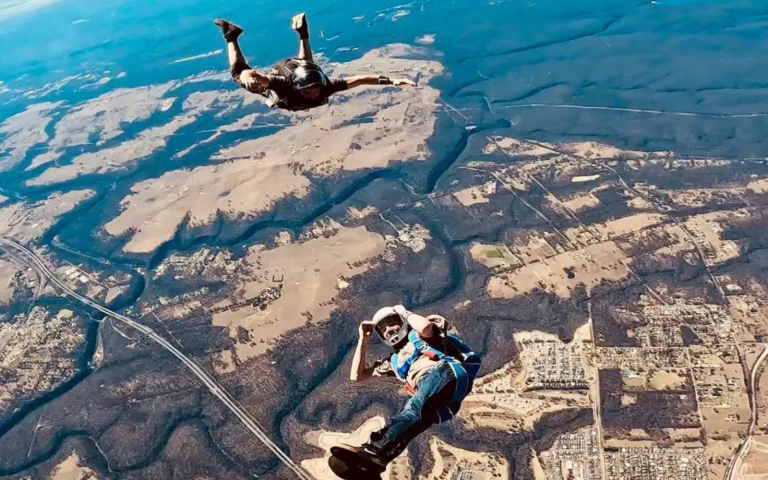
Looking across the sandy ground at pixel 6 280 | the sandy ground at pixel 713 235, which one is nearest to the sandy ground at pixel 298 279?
the sandy ground at pixel 6 280

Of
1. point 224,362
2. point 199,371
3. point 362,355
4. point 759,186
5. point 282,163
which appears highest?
point 362,355

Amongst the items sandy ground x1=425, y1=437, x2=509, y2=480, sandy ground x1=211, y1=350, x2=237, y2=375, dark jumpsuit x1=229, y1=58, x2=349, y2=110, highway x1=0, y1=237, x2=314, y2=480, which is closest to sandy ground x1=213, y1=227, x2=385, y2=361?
sandy ground x1=211, y1=350, x2=237, y2=375

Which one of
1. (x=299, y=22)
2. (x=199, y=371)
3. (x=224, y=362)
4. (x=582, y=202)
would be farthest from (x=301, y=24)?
(x=582, y=202)

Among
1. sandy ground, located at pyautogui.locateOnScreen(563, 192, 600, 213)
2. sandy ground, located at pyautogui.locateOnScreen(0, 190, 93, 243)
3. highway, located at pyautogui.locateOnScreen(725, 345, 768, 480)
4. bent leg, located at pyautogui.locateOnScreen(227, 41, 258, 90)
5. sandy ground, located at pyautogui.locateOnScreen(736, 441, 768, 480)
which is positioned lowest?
sandy ground, located at pyautogui.locateOnScreen(736, 441, 768, 480)

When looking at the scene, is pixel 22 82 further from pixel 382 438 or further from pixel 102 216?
Result: pixel 382 438

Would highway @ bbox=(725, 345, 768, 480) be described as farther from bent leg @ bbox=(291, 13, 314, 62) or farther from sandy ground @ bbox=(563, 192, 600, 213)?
bent leg @ bbox=(291, 13, 314, 62)

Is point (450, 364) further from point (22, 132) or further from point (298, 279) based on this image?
point (22, 132)

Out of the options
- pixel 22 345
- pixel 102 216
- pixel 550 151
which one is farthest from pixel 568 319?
pixel 102 216
